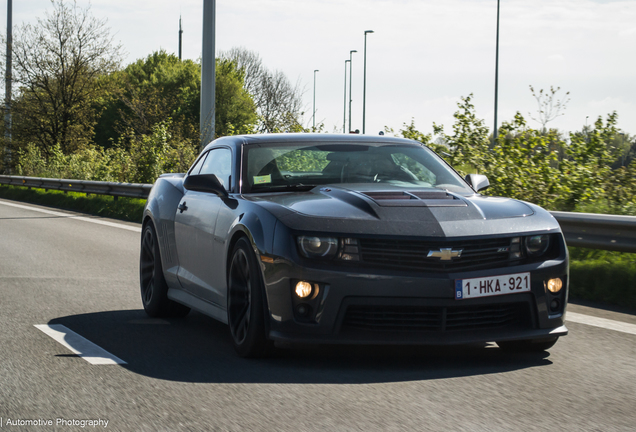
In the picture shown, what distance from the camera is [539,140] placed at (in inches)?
488

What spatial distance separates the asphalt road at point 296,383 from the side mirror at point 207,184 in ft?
3.26

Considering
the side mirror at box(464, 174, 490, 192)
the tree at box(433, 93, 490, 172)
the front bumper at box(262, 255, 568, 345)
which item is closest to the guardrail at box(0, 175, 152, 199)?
the tree at box(433, 93, 490, 172)

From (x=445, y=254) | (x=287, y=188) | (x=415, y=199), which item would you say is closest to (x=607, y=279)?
(x=415, y=199)

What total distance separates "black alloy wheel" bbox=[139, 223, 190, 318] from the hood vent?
2311 millimetres

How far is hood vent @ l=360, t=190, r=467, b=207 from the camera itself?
4.97 meters

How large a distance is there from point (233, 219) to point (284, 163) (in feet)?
2.46

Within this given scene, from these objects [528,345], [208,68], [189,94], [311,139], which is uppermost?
[189,94]

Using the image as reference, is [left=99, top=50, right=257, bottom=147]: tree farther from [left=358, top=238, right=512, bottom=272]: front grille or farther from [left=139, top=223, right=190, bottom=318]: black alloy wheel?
→ [left=358, top=238, right=512, bottom=272]: front grille

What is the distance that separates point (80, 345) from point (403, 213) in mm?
2288

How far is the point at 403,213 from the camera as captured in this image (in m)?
4.82

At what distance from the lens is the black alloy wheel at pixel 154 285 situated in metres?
6.84

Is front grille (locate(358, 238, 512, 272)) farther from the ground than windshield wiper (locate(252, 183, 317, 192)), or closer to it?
closer to it

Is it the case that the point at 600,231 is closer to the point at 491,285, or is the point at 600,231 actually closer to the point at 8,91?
the point at 491,285

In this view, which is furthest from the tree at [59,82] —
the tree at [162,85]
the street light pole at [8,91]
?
the tree at [162,85]
